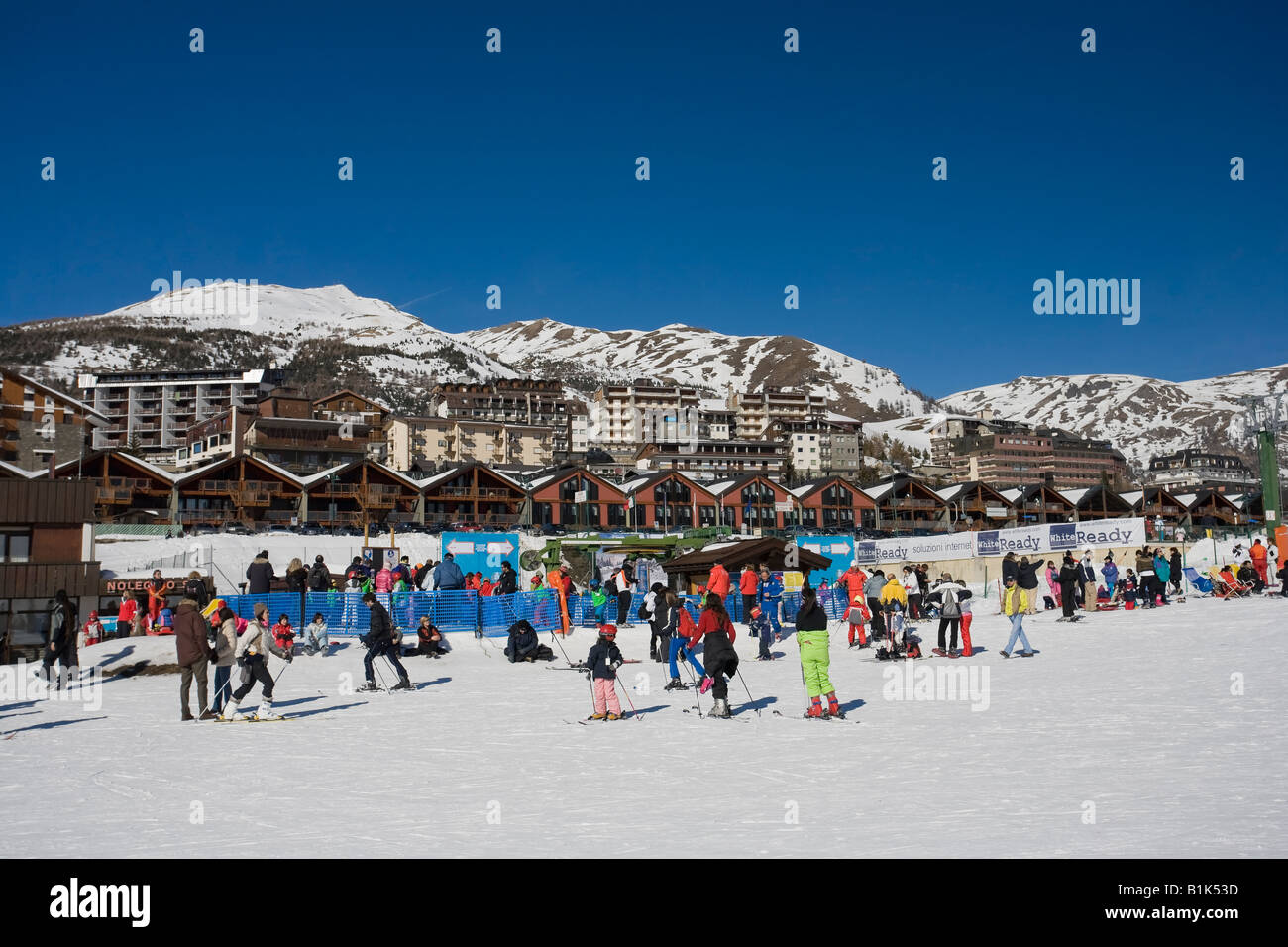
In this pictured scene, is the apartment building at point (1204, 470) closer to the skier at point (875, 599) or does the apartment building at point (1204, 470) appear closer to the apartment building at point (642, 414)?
the apartment building at point (642, 414)

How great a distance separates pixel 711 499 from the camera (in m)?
82.5

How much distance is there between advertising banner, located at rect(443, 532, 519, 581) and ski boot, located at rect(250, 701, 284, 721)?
883 inches

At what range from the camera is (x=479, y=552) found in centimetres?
4028

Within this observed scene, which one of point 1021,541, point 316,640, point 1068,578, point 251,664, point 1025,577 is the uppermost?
point 1021,541

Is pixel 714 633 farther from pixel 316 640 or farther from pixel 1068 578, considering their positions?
pixel 1068 578

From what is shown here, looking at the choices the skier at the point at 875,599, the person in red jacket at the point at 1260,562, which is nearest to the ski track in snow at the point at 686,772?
the skier at the point at 875,599

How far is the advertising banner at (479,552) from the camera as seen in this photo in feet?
125

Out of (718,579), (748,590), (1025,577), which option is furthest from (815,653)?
(748,590)

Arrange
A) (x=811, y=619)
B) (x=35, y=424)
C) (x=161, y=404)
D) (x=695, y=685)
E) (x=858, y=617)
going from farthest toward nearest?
1. (x=161, y=404)
2. (x=35, y=424)
3. (x=858, y=617)
4. (x=695, y=685)
5. (x=811, y=619)

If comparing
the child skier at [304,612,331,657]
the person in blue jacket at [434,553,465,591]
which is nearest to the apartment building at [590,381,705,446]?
the person in blue jacket at [434,553,465,591]

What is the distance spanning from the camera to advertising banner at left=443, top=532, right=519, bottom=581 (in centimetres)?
3822

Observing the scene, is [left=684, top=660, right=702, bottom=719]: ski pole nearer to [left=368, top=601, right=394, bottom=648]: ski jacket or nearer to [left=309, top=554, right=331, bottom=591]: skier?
[left=368, top=601, right=394, bottom=648]: ski jacket

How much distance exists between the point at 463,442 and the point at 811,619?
127 metres
